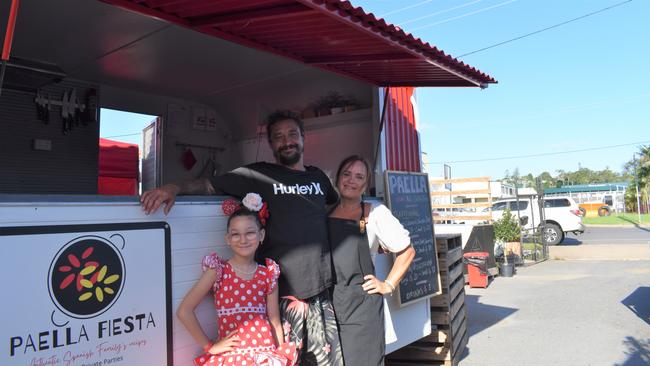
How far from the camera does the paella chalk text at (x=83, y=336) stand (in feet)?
6.00

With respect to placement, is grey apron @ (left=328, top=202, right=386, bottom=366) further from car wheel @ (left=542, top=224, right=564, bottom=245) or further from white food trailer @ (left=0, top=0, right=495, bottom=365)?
car wheel @ (left=542, top=224, right=564, bottom=245)

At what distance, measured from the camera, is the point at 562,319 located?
22.3ft

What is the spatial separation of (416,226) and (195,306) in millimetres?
2842

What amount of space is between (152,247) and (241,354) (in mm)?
678

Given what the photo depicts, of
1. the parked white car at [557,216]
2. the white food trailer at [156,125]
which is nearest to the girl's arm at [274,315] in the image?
the white food trailer at [156,125]

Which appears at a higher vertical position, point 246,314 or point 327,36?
point 327,36

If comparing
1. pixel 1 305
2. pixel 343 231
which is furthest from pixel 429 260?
pixel 1 305

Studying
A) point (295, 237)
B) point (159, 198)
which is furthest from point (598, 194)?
point (159, 198)

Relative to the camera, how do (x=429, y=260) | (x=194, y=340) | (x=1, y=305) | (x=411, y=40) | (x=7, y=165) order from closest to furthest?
(x=1, y=305), (x=194, y=340), (x=411, y=40), (x=429, y=260), (x=7, y=165)

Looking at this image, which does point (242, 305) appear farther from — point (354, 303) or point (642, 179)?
point (642, 179)

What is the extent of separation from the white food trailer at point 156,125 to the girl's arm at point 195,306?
148 millimetres

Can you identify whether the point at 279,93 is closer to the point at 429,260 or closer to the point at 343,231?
the point at 429,260

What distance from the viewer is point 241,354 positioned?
2.17m

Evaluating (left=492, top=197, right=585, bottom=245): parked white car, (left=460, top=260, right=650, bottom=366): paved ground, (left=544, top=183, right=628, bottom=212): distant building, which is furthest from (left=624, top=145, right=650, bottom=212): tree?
(left=460, top=260, right=650, bottom=366): paved ground
